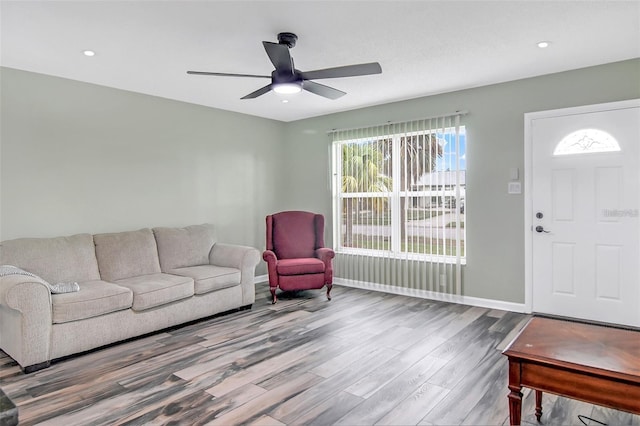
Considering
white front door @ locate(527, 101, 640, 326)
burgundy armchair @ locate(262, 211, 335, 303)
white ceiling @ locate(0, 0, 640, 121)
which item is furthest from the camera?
burgundy armchair @ locate(262, 211, 335, 303)

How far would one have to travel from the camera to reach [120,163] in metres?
4.44

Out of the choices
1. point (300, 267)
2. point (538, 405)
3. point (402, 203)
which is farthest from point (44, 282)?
point (402, 203)

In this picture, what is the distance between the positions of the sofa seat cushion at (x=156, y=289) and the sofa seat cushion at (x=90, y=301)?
85 mm

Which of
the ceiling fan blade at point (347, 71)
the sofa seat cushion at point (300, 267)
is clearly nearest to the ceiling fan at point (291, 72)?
the ceiling fan blade at point (347, 71)

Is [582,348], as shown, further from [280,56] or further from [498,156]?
[498,156]

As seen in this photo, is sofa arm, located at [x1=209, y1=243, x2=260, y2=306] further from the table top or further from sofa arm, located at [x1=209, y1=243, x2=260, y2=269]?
the table top

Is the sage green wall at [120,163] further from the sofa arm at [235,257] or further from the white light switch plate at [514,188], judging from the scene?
the white light switch plate at [514,188]

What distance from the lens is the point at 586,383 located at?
1.73 meters

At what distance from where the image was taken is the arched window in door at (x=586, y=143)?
376 centimetres

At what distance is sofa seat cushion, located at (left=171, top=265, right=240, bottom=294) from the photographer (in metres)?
4.05

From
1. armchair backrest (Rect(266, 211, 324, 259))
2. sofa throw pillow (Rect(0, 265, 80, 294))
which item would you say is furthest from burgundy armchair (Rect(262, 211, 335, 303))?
sofa throw pillow (Rect(0, 265, 80, 294))

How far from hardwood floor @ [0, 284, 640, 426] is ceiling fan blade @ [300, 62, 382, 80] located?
2199mm

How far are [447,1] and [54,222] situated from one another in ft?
13.3

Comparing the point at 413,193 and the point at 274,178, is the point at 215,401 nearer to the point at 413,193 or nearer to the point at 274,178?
the point at 413,193
